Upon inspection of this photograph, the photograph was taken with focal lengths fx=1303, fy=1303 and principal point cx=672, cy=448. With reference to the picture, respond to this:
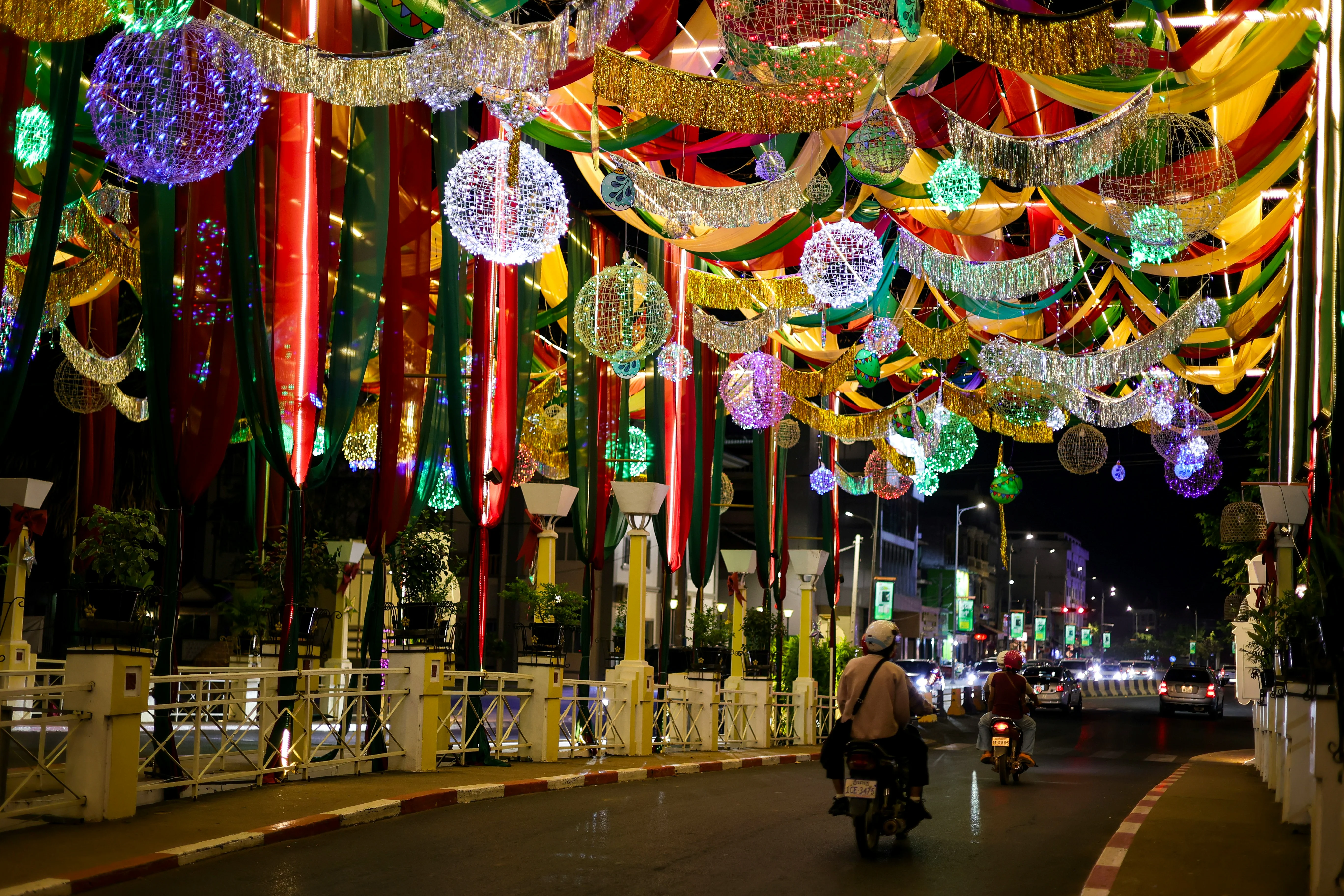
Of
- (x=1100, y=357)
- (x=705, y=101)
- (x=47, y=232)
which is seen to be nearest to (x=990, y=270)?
(x=1100, y=357)

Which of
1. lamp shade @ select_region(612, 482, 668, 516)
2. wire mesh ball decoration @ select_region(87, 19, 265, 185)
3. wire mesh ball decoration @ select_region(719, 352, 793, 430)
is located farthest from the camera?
wire mesh ball decoration @ select_region(719, 352, 793, 430)

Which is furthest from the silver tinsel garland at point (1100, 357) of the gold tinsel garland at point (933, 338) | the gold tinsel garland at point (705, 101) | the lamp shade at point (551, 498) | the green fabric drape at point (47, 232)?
the green fabric drape at point (47, 232)

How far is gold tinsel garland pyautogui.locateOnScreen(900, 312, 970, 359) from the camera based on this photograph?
15.9 m

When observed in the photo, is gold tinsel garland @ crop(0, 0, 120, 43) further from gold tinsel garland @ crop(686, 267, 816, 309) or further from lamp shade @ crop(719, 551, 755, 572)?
lamp shade @ crop(719, 551, 755, 572)

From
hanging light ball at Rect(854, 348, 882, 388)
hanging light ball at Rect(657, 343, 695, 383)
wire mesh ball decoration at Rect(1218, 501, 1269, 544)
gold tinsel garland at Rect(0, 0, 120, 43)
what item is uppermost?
hanging light ball at Rect(854, 348, 882, 388)

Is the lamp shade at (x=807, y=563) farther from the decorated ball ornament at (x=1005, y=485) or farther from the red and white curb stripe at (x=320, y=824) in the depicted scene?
the red and white curb stripe at (x=320, y=824)

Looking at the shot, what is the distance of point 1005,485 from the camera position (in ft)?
65.9

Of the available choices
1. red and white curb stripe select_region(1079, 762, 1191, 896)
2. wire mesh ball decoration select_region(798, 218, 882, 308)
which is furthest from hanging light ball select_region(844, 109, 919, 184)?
red and white curb stripe select_region(1079, 762, 1191, 896)

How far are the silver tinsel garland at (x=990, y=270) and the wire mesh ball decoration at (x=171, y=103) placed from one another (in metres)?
7.75

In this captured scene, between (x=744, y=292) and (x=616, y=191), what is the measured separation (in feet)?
19.7

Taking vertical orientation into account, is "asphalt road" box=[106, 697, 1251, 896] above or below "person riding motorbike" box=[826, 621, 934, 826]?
below

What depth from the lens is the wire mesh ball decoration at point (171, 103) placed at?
7.10 metres

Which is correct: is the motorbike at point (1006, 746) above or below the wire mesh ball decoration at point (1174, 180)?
below

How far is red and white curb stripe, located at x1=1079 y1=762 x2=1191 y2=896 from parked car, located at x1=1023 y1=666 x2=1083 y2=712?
21.1 metres
